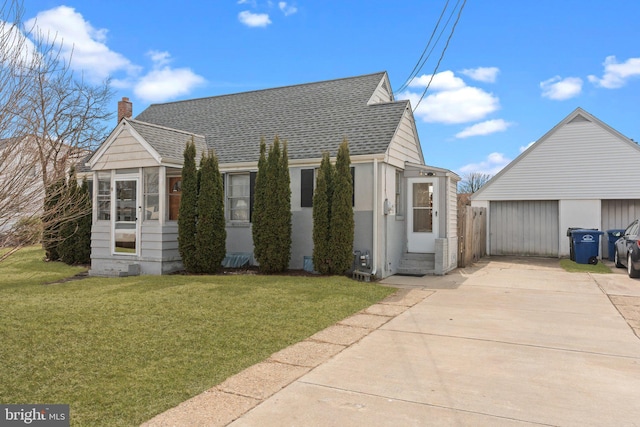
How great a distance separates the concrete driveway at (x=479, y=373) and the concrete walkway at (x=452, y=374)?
13 millimetres

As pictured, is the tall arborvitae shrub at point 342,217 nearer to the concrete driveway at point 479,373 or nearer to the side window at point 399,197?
the side window at point 399,197

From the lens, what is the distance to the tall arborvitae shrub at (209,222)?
36.8 feet

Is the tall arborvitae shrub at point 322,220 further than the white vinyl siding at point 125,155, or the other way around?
the white vinyl siding at point 125,155

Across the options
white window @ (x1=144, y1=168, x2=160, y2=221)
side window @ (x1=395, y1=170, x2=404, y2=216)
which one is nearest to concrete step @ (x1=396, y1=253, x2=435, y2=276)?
side window @ (x1=395, y1=170, x2=404, y2=216)

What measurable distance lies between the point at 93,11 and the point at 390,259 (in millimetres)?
8651

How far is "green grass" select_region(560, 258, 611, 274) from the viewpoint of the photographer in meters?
12.7

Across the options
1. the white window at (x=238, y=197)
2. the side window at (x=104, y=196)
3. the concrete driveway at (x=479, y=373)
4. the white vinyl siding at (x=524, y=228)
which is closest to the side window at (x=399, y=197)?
the white window at (x=238, y=197)

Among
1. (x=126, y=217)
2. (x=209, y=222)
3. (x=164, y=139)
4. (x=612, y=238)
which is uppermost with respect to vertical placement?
(x=164, y=139)

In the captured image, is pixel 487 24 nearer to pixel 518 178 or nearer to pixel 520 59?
pixel 520 59

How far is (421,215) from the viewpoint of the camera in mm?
12508

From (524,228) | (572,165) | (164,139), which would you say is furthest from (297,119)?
(572,165)

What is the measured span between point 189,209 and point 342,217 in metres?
4.08

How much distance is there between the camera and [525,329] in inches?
245

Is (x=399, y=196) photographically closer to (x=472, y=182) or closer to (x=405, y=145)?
(x=405, y=145)
